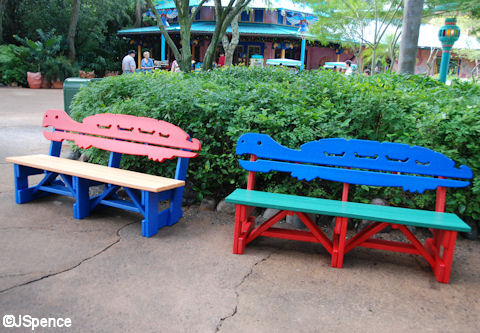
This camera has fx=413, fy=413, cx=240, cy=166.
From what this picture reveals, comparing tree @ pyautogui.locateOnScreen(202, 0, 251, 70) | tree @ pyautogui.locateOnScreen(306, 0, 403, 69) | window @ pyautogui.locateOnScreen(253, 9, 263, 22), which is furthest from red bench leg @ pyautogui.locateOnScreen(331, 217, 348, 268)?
window @ pyautogui.locateOnScreen(253, 9, 263, 22)

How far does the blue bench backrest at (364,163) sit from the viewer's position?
3.38 metres

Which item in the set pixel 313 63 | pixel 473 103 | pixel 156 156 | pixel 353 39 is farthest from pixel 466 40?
pixel 156 156

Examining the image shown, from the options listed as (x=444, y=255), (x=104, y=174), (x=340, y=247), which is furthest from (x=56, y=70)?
(x=444, y=255)

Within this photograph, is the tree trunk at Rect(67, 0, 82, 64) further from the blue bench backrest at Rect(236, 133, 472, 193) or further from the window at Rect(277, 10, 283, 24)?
the blue bench backrest at Rect(236, 133, 472, 193)

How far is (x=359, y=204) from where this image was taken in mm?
3545

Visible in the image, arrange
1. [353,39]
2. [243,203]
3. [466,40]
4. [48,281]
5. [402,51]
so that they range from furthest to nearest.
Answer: [466,40] < [353,39] < [402,51] < [243,203] < [48,281]

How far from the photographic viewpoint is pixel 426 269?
3.39m

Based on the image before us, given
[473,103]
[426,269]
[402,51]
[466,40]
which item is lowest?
[426,269]

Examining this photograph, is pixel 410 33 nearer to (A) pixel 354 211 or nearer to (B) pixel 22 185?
(A) pixel 354 211

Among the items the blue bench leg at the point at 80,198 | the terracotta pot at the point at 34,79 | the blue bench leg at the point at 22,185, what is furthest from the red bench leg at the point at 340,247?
the terracotta pot at the point at 34,79

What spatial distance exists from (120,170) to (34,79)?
19584 millimetres

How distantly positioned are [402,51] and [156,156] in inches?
249

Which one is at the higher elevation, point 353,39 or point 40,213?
point 353,39

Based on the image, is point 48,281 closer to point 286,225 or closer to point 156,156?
point 156,156
